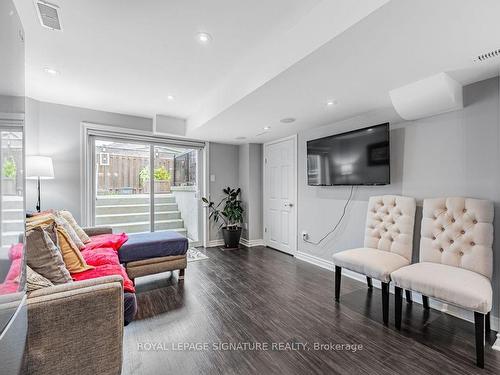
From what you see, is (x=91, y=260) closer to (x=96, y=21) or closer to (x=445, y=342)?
(x=96, y=21)

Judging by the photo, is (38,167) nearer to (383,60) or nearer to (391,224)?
(383,60)

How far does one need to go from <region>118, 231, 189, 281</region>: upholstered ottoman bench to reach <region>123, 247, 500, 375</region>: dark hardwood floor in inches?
8.7

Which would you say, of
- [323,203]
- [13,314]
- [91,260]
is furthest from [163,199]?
[13,314]

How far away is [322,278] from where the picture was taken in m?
3.19

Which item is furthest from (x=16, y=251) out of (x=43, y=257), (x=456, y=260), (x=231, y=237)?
(x=231, y=237)

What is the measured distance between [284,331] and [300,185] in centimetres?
249

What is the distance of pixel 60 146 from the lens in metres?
3.62

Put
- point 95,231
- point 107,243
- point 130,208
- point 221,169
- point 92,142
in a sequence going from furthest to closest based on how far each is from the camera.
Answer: point 221,169
point 130,208
point 92,142
point 95,231
point 107,243

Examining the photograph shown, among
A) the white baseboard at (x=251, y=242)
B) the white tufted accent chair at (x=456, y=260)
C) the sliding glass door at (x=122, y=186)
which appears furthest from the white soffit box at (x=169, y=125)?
the white tufted accent chair at (x=456, y=260)

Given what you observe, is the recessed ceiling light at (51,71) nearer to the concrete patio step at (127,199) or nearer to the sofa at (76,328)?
the concrete patio step at (127,199)

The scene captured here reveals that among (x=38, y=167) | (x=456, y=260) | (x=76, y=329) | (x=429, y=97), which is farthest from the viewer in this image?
(x=38, y=167)

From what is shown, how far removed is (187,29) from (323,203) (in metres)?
2.77

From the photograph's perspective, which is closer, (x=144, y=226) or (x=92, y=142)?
(x=92, y=142)

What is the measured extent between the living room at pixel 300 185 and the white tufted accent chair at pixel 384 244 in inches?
0.7
